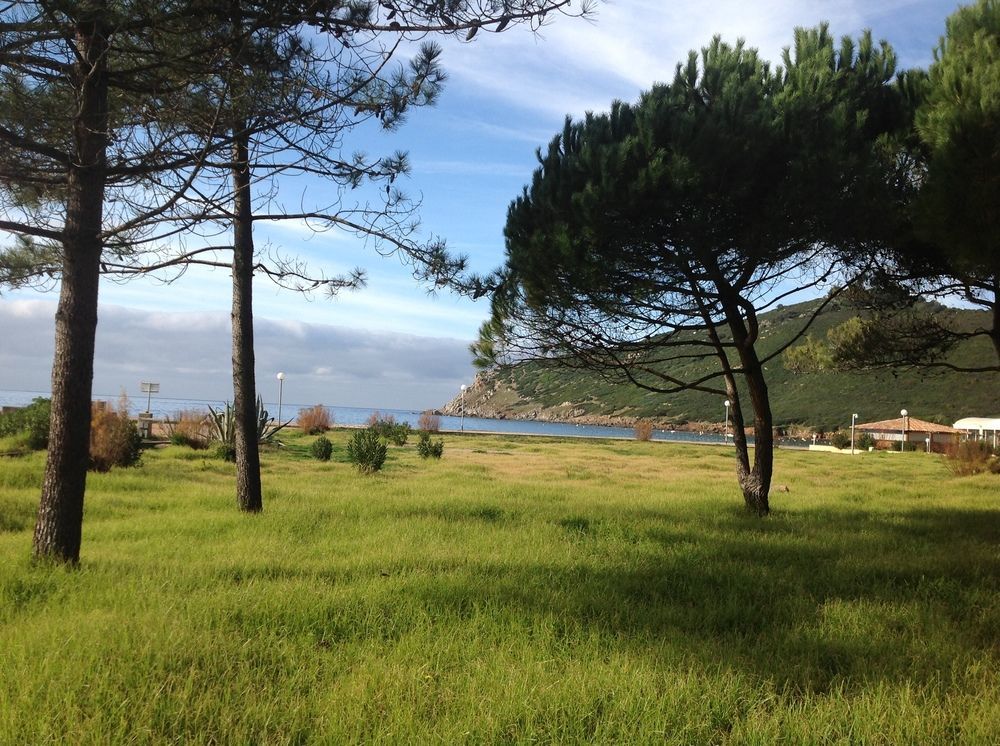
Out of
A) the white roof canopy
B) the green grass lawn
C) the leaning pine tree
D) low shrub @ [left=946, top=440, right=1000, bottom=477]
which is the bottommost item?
the green grass lawn

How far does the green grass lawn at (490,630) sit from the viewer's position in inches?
112

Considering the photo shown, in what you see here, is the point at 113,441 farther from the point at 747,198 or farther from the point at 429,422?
the point at 429,422

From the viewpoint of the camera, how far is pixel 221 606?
4.09 m

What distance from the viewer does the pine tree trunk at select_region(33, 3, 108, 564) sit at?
480 centimetres

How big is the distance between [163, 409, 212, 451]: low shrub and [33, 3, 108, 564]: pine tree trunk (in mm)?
13347

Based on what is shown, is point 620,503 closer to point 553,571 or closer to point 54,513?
point 553,571

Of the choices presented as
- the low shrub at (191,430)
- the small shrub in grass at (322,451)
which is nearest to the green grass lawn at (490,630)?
the small shrub in grass at (322,451)

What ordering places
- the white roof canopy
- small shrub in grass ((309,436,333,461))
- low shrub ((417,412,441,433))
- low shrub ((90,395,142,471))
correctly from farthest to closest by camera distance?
low shrub ((417,412,441,433))
the white roof canopy
small shrub in grass ((309,436,333,461))
low shrub ((90,395,142,471))

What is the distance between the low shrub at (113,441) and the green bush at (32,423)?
1.15 meters

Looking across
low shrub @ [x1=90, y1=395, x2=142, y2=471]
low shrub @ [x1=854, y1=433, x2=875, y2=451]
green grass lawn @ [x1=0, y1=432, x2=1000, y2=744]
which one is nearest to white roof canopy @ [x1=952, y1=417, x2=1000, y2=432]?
low shrub @ [x1=854, y1=433, x2=875, y2=451]

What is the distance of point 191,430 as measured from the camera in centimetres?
1848

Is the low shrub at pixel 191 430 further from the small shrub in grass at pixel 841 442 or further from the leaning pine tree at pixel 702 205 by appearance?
the small shrub in grass at pixel 841 442

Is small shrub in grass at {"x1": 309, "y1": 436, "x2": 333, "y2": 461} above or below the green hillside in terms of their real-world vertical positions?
below

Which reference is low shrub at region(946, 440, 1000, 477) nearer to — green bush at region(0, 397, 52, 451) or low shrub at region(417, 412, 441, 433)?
green bush at region(0, 397, 52, 451)
